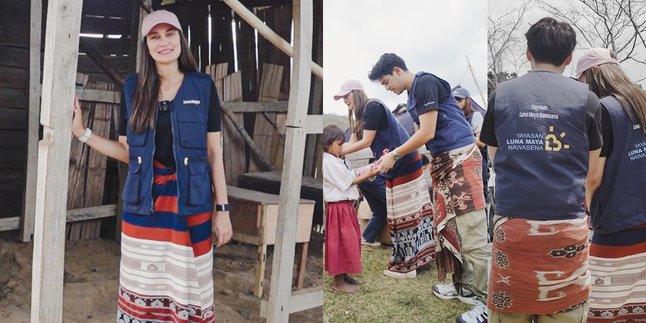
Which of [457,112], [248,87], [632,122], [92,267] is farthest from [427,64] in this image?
[92,267]

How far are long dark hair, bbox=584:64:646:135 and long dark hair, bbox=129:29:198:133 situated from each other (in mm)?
1691

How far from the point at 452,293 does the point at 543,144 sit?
2.56 ft

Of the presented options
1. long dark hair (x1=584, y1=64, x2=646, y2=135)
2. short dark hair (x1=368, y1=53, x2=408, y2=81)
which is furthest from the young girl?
long dark hair (x1=584, y1=64, x2=646, y2=135)

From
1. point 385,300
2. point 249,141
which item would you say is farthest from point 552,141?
point 249,141

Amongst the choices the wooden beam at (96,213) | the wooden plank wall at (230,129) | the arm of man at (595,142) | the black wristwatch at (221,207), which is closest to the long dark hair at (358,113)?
the wooden plank wall at (230,129)

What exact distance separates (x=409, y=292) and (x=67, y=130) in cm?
153

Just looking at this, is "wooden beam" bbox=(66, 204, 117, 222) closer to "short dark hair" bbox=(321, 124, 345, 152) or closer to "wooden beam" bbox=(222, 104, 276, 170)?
"wooden beam" bbox=(222, 104, 276, 170)

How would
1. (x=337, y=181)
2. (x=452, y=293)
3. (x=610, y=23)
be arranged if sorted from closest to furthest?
(x=337, y=181) < (x=452, y=293) < (x=610, y=23)

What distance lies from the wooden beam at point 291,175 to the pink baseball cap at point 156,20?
52cm

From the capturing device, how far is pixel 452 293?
2.55 meters

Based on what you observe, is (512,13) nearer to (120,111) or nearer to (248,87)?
(248,87)

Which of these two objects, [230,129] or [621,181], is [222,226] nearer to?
[230,129]

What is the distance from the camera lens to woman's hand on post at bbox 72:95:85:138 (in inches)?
84.4

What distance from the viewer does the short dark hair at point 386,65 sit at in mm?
2277
